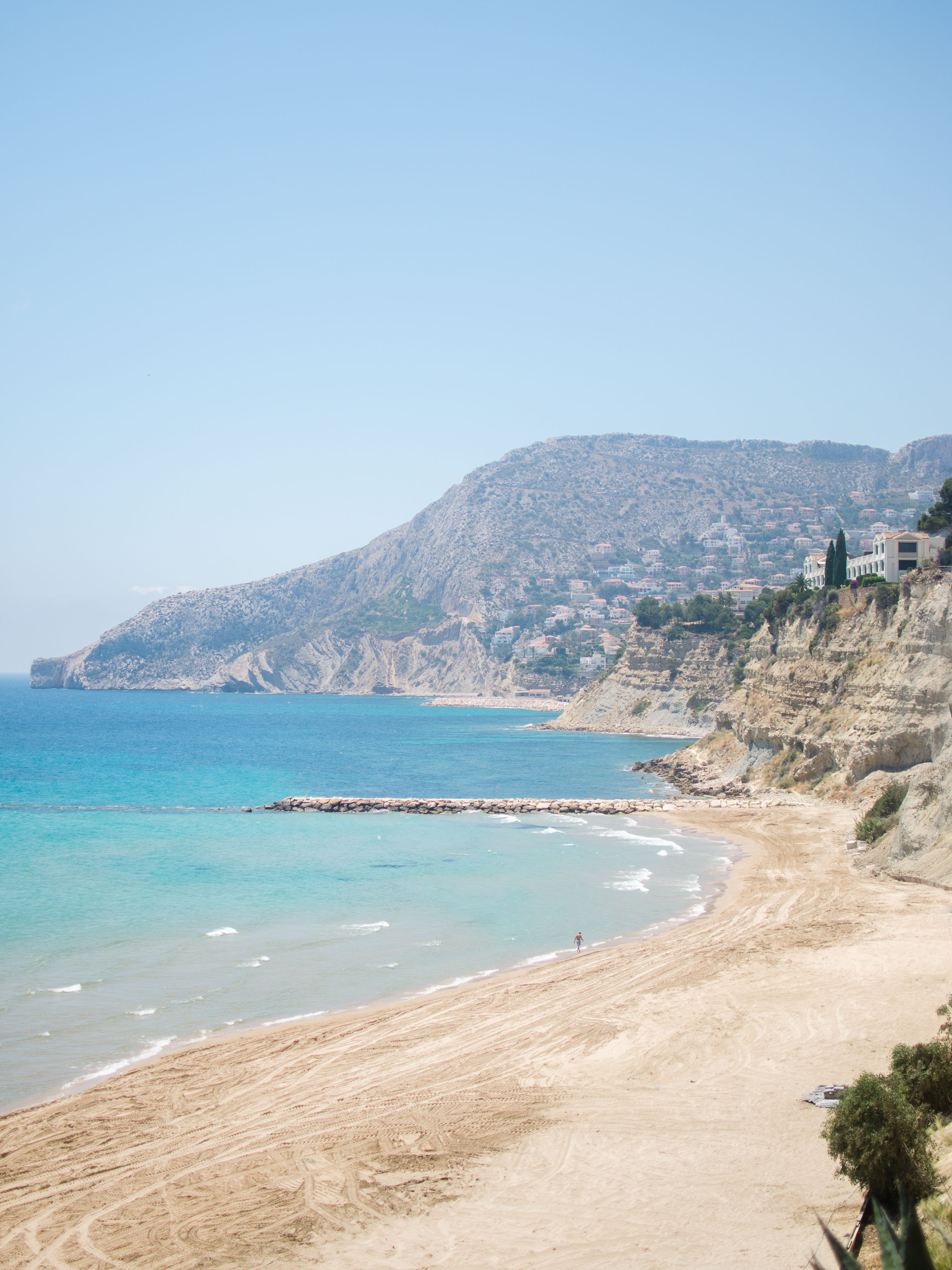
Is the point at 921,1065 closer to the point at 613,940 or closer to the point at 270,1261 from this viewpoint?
the point at 270,1261

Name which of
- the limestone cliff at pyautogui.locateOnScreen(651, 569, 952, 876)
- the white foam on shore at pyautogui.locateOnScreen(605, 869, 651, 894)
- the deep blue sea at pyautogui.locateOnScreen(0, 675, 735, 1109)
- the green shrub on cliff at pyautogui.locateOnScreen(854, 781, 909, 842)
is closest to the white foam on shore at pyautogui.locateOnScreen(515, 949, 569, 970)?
the deep blue sea at pyautogui.locateOnScreen(0, 675, 735, 1109)

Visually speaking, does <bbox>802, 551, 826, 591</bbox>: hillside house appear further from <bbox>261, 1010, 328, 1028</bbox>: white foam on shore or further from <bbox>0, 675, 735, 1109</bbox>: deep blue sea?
<bbox>261, 1010, 328, 1028</bbox>: white foam on shore

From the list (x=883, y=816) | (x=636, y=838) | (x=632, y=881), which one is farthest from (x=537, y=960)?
(x=636, y=838)

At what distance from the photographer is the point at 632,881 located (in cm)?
3216

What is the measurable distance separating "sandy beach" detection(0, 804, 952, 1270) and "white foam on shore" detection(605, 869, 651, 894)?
899 cm

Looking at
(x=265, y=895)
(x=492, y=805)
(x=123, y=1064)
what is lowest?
(x=492, y=805)

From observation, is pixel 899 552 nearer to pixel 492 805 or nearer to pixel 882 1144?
pixel 492 805

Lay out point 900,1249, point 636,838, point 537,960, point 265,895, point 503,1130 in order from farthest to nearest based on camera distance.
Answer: point 636,838, point 265,895, point 537,960, point 503,1130, point 900,1249

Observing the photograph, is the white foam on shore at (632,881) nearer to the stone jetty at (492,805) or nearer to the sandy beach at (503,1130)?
the sandy beach at (503,1130)

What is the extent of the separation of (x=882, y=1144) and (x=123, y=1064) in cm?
1293

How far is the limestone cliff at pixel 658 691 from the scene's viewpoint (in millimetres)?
102625

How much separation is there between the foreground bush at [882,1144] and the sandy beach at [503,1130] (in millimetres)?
715

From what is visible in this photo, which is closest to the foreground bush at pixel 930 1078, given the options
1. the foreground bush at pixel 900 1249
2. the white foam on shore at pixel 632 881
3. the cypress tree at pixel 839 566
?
the foreground bush at pixel 900 1249

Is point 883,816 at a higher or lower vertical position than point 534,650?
lower
